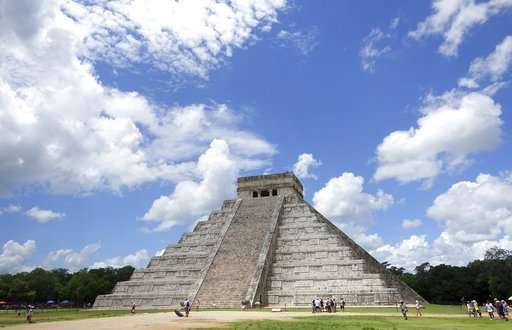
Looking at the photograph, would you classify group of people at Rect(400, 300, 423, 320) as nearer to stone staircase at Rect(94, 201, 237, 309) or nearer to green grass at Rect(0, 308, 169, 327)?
stone staircase at Rect(94, 201, 237, 309)

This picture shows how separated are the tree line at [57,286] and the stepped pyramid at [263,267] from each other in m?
23.6

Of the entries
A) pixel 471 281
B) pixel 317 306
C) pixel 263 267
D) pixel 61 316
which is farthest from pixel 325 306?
pixel 471 281

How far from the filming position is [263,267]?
86.6ft

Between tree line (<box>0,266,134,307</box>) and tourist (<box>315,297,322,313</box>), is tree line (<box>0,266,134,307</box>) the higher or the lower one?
the higher one

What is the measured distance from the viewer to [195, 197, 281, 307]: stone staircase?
992 inches

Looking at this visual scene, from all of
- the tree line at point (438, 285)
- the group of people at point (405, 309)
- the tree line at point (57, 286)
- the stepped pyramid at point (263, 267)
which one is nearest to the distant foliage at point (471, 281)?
the tree line at point (438, 285)

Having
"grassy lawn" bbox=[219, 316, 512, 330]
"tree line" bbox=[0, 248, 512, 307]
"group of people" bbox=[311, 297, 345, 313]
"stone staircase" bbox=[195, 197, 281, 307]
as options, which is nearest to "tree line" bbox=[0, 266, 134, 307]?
"tree line" bbox=[0, 248, 512, 307]

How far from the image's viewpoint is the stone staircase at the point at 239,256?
2519 centimetres

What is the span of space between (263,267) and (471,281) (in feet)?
106

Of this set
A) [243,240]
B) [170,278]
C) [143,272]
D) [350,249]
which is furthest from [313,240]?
[143,272]

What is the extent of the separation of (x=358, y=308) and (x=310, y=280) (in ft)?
12.6

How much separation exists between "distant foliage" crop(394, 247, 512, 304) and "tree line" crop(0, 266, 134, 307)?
125 ft

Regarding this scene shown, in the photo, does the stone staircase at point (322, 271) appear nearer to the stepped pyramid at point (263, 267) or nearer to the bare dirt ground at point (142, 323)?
the stepped pyramid at point (263, 267)

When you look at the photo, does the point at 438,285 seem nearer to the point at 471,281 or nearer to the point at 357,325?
the point at 471,281
